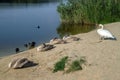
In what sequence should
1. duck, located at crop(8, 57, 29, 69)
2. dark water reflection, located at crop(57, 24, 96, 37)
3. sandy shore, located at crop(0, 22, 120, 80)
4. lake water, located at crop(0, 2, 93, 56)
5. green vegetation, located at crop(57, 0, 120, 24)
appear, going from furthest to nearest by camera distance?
green vegetation, located at crop(57, 0, 120, 24) < dark water reflection, located at crop(57, 24, 96, 37) < lake water, located at crop(0, 2, 93, 56) < duck, located at crop(8, 57, 29, 69) < sandy shore, located at crop(0, 22, 120, 80)

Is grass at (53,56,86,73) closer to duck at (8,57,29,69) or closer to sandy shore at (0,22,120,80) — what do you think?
sandy shore at (0,22,120,80)

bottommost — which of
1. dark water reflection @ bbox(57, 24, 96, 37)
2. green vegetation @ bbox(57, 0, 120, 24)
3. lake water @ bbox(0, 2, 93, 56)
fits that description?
dark water reflection @ bbox(57, 24, 96, 37)

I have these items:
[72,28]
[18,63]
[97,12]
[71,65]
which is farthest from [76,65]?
[97,12]

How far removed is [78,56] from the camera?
1555cm

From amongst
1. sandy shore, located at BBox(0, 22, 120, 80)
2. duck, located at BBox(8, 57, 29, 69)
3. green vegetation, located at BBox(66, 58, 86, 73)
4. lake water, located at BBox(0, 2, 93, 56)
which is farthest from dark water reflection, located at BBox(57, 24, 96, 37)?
green vegetation, located at BBox(66, 58, 86, 73)

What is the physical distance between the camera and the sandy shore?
523 inches

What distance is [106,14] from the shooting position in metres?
41.7

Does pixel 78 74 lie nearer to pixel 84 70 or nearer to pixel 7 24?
pixel 84 70

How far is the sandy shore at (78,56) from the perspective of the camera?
43.6ft

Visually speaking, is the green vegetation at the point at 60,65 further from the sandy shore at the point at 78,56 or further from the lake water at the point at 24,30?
the lake water at the point at 24,30

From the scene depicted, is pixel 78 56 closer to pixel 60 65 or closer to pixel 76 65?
pixel 60 65

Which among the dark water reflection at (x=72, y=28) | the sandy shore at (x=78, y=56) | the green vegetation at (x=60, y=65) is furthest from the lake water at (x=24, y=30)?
the green vegetation at (x=60, y=65)

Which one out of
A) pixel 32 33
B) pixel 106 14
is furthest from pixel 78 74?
pixel 106 14

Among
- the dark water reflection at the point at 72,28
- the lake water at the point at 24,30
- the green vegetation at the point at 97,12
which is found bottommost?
the dark water reflection at the point at 72,28
